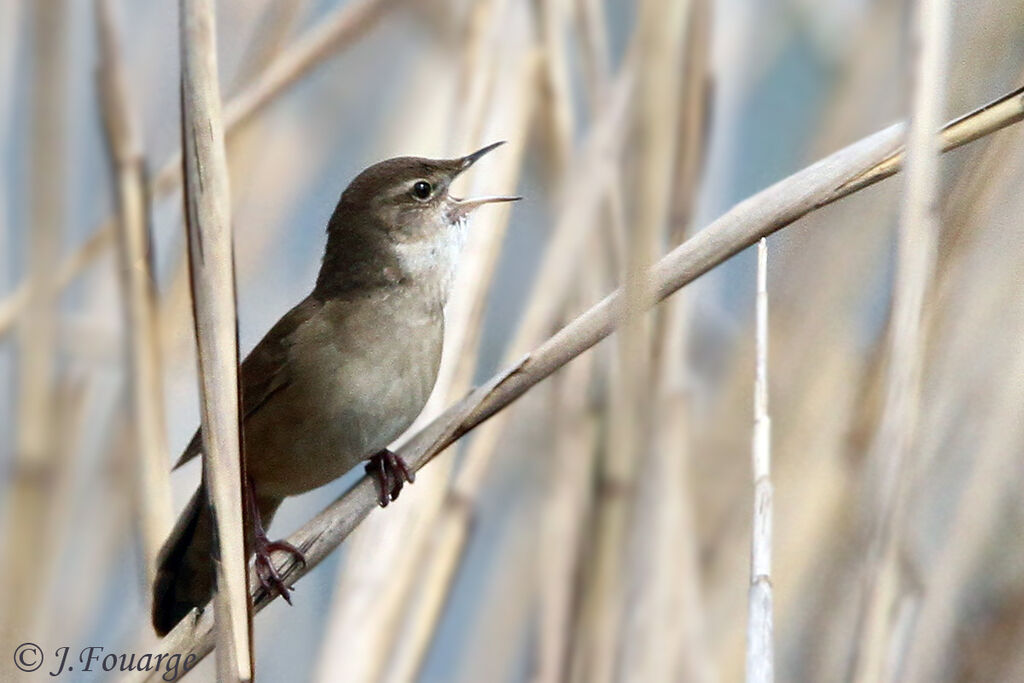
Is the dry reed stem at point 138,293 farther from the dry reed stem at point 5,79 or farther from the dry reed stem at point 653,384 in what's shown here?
the dry reed stem at point 653,384

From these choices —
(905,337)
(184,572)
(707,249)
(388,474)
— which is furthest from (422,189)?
(905,337)

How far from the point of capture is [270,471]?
5.78 ft

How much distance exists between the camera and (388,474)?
65.6 inches

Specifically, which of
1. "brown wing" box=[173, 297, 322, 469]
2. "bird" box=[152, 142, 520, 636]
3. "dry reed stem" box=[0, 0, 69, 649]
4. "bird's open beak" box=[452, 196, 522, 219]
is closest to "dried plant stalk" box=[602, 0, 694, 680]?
"bird's open beak" box=[452, 196, 522, 219]

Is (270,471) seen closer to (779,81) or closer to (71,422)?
(71,422)

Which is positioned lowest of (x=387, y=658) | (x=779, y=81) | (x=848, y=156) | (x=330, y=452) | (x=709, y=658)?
(x=387, y=658)

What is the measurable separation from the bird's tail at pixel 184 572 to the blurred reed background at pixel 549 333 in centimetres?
3

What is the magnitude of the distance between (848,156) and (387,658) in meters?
0.83

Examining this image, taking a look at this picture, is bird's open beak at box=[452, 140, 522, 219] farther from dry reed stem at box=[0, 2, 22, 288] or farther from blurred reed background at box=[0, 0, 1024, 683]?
dry reed stem at box=[0, 2, 22, 288]

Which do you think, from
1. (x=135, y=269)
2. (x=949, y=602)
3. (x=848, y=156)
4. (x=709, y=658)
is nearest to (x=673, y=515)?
(x=709, y=658)

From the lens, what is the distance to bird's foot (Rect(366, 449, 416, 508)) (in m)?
1.58

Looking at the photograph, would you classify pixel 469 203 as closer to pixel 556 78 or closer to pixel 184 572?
pixel 556 78

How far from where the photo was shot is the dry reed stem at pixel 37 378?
58.7 inches

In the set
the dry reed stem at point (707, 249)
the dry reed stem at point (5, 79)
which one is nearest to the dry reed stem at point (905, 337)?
the dry reed stem at point (707, 249)
